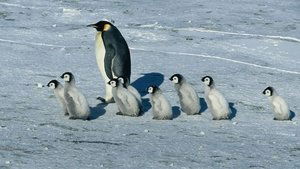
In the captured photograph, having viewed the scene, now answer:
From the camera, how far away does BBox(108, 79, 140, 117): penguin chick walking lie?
8703mm

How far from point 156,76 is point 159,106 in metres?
2.51

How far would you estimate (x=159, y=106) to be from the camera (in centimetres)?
866

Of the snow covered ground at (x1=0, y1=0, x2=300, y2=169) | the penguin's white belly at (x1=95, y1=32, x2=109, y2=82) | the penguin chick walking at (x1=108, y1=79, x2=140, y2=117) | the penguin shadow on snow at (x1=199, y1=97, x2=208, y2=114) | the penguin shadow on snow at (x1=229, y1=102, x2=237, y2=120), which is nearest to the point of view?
the snow covered ground at (x1=0, y1=0, x2=300, y2=169)

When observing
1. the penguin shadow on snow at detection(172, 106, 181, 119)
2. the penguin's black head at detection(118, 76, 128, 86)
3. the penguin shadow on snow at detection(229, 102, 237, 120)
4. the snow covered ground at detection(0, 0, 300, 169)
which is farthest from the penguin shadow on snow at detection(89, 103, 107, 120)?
the penguin shadow on snow at detection(229, 102, 237, 120)

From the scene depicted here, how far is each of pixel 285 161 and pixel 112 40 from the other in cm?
335

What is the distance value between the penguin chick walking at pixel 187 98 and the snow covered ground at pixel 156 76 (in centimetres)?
10

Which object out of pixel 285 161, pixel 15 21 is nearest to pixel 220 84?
pixel 285 161

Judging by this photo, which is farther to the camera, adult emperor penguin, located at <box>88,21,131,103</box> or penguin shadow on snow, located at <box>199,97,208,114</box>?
adult emperor penguin, located at <box>88,21,131,103</box>

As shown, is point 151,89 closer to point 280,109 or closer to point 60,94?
point 60,94

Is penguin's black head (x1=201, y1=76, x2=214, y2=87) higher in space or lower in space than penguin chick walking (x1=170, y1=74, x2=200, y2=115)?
higher

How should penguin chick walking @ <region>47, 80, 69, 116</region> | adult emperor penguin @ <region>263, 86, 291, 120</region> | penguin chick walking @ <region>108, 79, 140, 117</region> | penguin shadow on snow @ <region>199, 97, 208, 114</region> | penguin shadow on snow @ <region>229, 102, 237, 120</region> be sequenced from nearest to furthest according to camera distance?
penguin chick walking @ <region>47, 80, 69, 116</region> < penguin chick walking @ <region>108, 79, 140, 117</region> < adult emperor penguin @ <region>263, 86, 291, 120</region> < penguin shadow on snow @ <region>229, 102, 237, 120</region> < penguin shadow on snow @ <region>199, 97, 208, 114</region>

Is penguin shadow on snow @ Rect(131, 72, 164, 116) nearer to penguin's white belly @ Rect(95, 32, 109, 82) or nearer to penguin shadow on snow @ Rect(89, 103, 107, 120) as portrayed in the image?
penguin's white belly @ Rect(95, 32, 109, 82)

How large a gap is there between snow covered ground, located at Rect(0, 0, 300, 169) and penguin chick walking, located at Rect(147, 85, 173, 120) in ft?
0.40

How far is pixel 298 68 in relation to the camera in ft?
40.1
